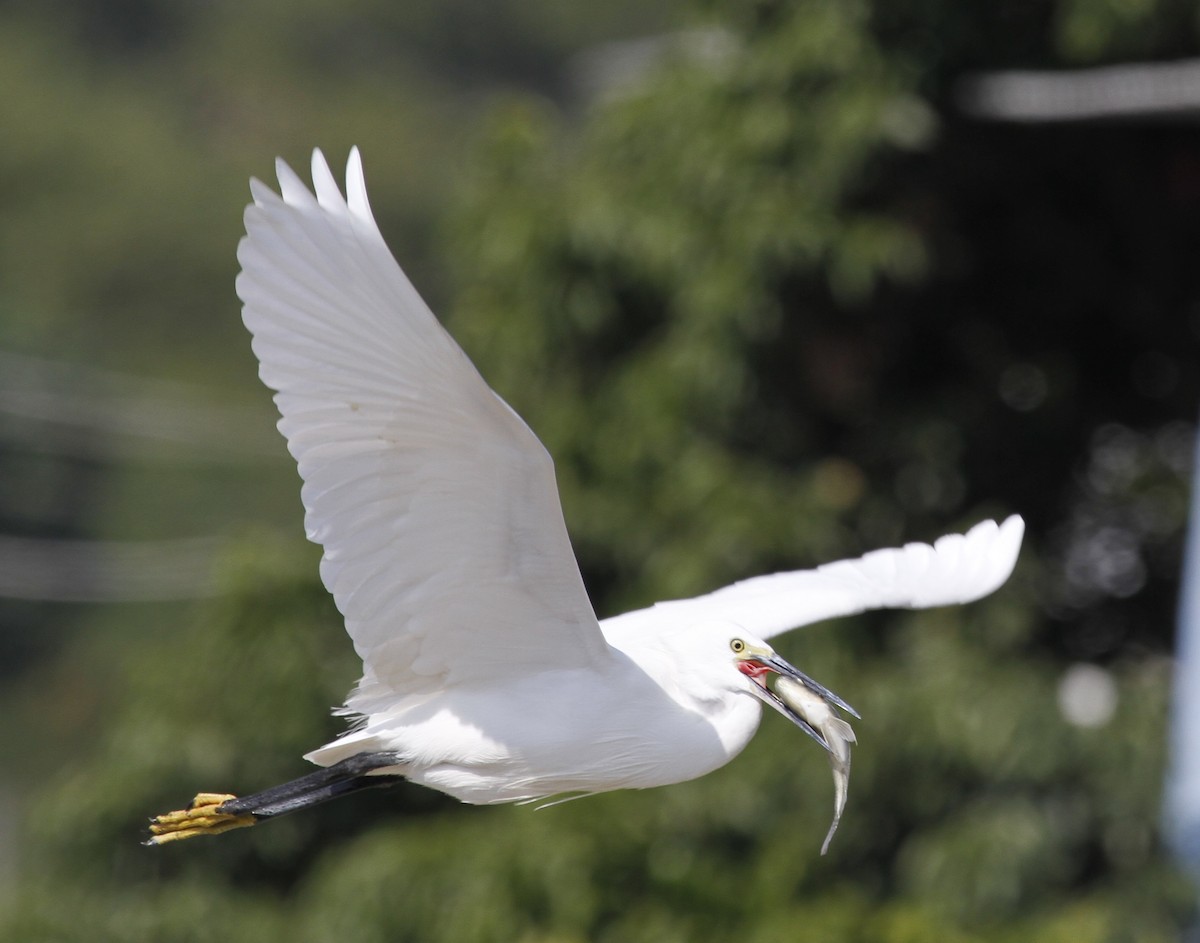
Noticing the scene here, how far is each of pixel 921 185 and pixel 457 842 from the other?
9.50 ft

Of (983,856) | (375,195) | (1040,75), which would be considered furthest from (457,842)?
(375,195)

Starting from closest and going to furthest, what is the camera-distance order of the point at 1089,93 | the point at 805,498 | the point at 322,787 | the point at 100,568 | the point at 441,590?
the point at 441,590, the point at 322,787, the point at 1089,93, the point at 805,498, the point at 100,568

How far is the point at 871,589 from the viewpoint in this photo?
15.3 feet

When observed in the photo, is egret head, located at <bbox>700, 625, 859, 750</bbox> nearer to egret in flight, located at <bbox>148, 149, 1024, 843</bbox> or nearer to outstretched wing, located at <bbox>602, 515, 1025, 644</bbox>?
egret in flight, located at <bbox>148, 149, 1024, 843</bbox>

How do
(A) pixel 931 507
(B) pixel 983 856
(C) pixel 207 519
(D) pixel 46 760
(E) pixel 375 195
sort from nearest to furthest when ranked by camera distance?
(B) pixel 983 856, (A) pixel 931 507, (D) pixel 46 760, (C) pixel 207 519, (E) pixel 375 195

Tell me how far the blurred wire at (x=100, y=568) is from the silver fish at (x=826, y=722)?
13.7 meters

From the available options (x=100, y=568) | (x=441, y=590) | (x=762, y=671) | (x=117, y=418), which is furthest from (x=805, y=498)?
(x=100, y=568)

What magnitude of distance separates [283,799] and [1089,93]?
13.0ft

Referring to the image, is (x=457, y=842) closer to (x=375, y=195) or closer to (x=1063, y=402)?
(x=1063, y=402)

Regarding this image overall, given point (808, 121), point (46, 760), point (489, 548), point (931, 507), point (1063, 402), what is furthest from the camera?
point (46, 760)

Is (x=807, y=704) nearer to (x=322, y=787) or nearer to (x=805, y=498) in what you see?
(x=322, y=787)

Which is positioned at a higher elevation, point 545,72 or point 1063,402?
point 545,72

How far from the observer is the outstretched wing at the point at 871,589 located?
4508mm

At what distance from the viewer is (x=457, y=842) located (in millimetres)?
6418
